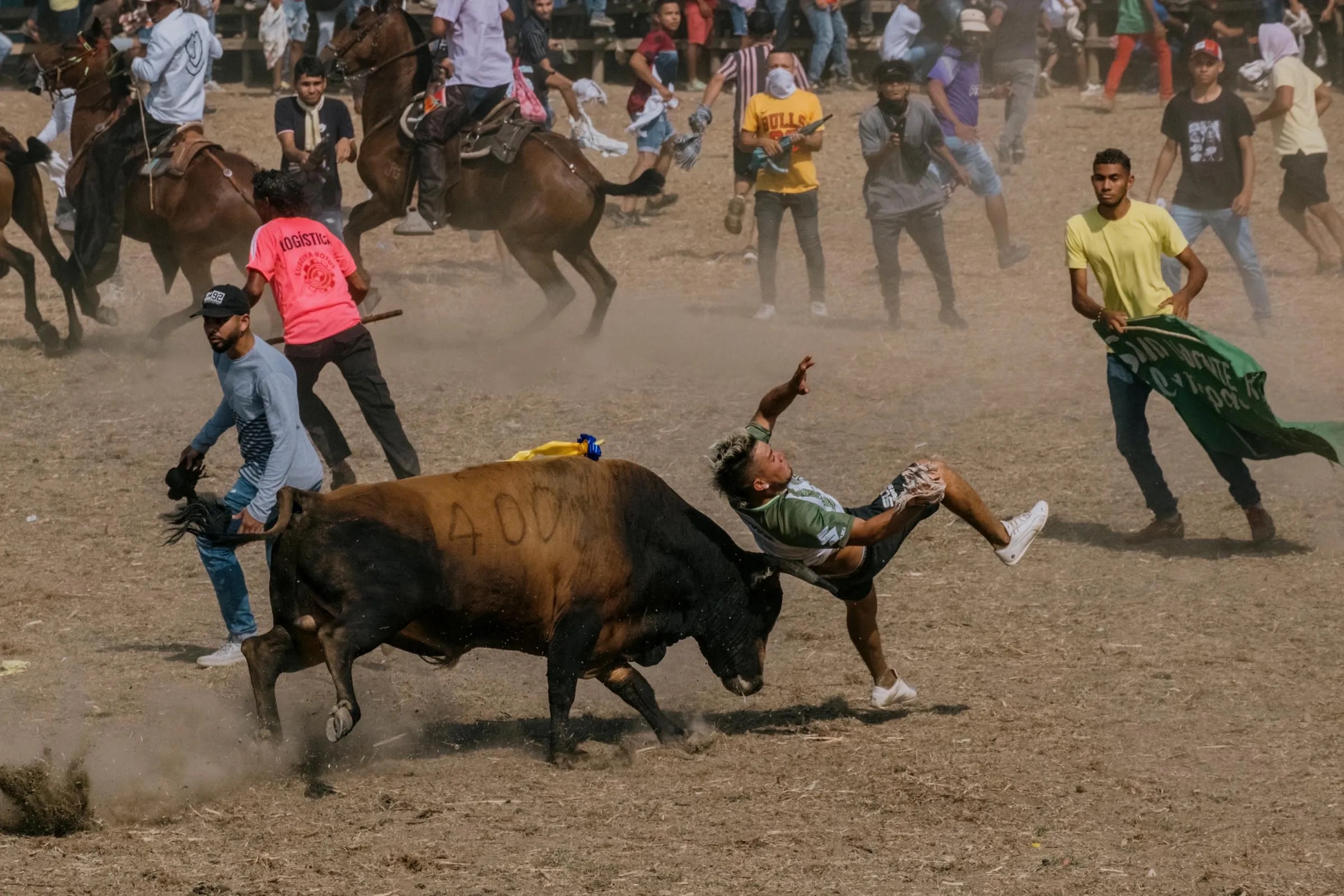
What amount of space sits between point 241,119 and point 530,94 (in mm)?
6355

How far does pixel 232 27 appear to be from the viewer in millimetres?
24078

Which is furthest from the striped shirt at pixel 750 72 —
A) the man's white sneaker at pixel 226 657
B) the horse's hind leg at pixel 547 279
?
the man's white sneaker at pixel 226 657

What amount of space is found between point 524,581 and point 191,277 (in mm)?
8579

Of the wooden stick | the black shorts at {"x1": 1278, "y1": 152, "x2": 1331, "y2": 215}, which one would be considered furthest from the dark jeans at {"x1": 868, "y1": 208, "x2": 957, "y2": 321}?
the wooden stick

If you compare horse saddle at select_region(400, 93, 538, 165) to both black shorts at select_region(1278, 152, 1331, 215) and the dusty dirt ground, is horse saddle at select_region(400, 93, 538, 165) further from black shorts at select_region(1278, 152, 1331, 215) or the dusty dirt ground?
black shorts at select_region(1278, 152, 1331, 215)

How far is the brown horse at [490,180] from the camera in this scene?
14.5 metres

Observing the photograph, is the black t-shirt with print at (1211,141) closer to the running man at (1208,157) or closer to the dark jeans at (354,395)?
the running man at (1208,157)

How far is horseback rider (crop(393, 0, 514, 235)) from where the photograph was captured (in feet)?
47.0

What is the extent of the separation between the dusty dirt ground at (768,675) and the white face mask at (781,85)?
1994 mm

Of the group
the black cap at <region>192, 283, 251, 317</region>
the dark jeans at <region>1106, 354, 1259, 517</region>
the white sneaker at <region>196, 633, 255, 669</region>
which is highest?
the black cap at <region>192, 283, 251, 317</region>

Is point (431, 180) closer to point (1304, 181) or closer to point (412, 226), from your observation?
point (412, 226)

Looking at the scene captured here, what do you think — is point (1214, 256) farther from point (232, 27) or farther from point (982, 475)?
point (232, 27)

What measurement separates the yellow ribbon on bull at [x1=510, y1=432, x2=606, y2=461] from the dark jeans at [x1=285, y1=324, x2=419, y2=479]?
2.57 metres

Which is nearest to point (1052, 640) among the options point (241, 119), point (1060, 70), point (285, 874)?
point (285, 874)
